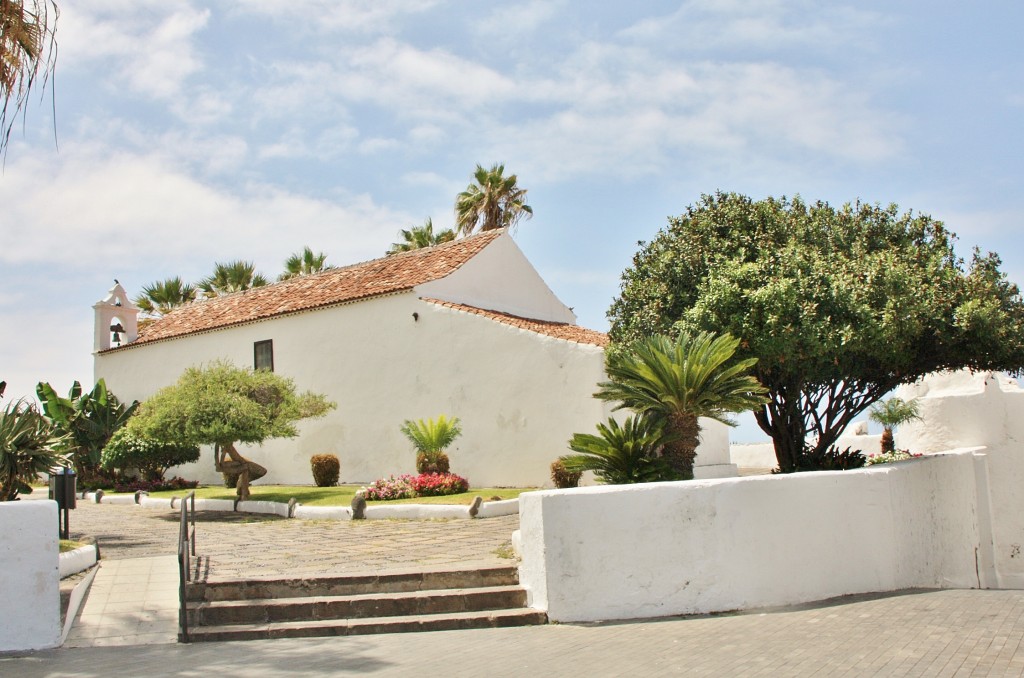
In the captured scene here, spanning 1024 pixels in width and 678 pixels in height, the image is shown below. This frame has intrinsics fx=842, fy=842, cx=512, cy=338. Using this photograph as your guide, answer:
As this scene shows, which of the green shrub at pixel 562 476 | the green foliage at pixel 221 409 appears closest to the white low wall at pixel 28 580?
the green foliage at pixel 221 409

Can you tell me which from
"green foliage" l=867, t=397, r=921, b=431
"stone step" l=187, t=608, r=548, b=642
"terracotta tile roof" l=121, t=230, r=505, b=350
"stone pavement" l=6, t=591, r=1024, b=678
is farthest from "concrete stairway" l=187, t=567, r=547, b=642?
"green foliage" l=867, t=397, r=921, b=431

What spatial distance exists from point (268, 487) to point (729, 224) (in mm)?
15876

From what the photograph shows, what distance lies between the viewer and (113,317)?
31188 mm

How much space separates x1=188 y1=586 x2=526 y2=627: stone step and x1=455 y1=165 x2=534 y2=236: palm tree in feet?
83.4

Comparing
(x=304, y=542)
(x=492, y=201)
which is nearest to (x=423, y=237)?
(x=492, y=201)

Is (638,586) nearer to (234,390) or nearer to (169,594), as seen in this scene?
(169,594)

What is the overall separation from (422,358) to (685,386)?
11829 mm

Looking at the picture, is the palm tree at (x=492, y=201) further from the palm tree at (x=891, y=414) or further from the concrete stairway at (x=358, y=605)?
the concrete stairway at (x=358, y=605)

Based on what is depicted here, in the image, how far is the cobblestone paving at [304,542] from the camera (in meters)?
10.2

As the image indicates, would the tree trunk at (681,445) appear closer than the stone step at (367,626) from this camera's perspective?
No

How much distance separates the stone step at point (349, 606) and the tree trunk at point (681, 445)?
276cm

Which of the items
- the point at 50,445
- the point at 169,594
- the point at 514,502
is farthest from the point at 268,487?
the point at 169,594

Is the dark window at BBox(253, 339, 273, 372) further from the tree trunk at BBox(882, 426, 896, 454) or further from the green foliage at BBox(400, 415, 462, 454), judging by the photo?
the tree trunk at BBox(882, 426, 896, 454)

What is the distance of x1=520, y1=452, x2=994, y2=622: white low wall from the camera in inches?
335
